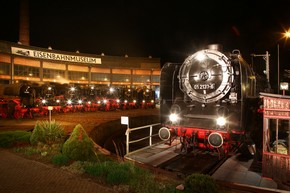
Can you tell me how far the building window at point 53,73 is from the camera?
123 ft

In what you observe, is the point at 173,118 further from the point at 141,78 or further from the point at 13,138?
the point at 141,78

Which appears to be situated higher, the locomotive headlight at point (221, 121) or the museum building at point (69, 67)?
the museum building at point (69, 67)

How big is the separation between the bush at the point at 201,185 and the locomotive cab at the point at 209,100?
8.59 ft

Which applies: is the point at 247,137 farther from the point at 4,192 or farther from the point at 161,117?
the point at 4,192

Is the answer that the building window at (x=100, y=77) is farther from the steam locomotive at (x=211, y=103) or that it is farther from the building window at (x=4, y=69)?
the steam locomotive at (x=211, y=103)

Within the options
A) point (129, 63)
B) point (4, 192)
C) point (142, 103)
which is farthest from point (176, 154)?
point (129, 63)

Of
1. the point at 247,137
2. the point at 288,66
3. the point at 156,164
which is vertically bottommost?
the point at 156,164

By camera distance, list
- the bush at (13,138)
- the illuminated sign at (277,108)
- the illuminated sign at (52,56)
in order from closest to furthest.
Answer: the illuminated sign at (277,108) → the bush at (13,138) → the illuminated sign at (52,56)

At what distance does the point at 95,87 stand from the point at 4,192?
2579 centimetres

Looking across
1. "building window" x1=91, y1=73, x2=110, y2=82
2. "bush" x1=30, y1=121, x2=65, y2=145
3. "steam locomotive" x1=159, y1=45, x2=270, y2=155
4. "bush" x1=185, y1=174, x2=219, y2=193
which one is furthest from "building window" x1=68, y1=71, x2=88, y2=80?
"bush" x1=185, y1=174, x2=219, y2=193

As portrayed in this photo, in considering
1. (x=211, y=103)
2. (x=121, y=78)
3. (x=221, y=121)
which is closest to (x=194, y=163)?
(x=221, y=121)

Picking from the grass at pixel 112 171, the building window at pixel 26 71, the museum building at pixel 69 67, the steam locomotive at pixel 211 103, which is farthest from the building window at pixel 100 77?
the grass at pixel 112 171

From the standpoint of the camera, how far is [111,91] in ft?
102

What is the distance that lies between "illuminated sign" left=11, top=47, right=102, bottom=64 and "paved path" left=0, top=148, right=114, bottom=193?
28457mm
